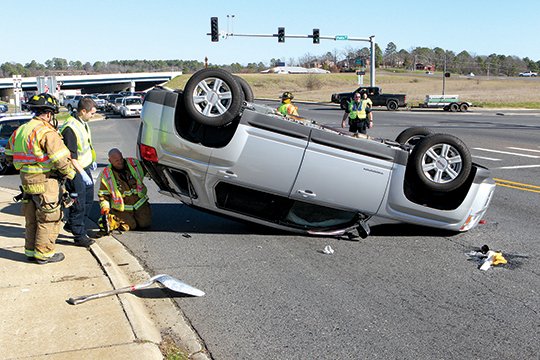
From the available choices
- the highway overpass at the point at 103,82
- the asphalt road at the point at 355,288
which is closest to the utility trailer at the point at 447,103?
the asphalt road at the point at 355,288

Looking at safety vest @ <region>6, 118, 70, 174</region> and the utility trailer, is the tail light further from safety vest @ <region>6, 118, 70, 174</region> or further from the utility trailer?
the utility trailer

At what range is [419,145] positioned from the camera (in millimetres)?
6922

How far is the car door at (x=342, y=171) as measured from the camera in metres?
6.81

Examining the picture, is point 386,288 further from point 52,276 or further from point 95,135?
point 95,135

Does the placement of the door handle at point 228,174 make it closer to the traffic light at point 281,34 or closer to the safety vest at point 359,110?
the safety vest at point 359,110

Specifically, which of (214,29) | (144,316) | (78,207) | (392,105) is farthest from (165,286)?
(392,105)

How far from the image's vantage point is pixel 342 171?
684 cm

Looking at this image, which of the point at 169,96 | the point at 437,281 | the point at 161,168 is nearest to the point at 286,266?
the point at 437,281

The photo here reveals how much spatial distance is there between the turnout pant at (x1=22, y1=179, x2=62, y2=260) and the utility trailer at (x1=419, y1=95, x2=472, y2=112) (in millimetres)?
37603

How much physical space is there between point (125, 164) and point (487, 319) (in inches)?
192

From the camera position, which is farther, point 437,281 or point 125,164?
point 125,164

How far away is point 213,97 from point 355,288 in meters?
2.75

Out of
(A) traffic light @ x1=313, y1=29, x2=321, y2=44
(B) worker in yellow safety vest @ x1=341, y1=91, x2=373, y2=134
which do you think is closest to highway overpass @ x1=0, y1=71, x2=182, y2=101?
(A) traffic light @ x1=313, y1=29, x2=321, y2=44

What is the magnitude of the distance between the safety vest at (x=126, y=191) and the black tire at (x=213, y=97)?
1.38m
